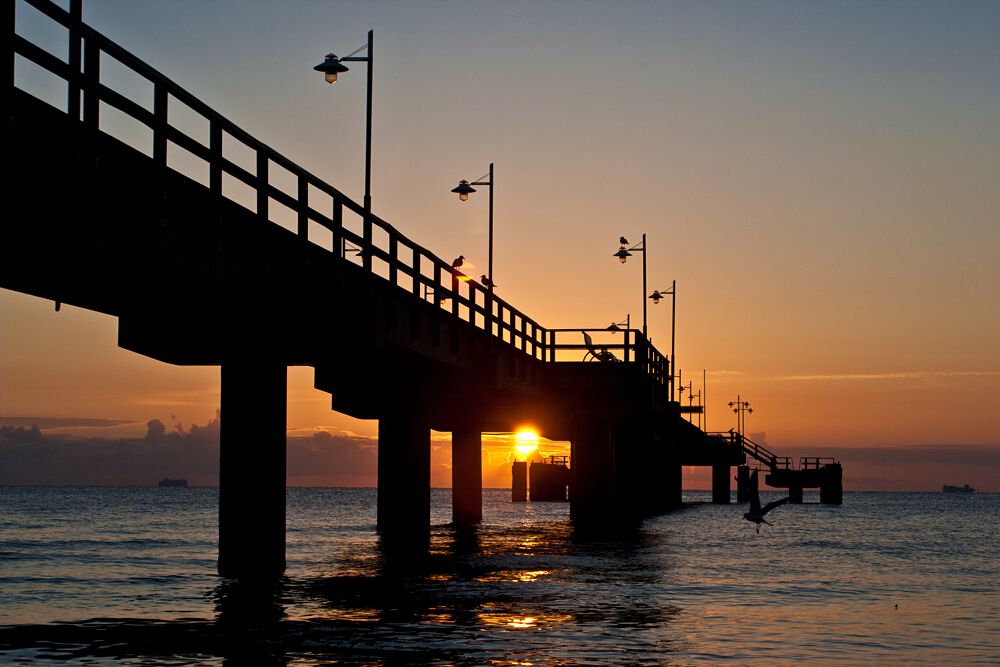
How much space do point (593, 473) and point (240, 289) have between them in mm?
34393

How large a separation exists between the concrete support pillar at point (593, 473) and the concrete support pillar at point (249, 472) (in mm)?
28185

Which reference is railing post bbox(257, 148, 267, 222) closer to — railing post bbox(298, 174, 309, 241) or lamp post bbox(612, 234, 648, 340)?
railing post bbox(298, 174, 309, 241)

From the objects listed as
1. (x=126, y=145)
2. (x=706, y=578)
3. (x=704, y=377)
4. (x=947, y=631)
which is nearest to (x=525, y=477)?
(x=704, y=377)

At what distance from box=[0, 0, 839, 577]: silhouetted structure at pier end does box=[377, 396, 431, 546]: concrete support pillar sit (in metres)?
0.05

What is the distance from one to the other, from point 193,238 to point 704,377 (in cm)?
12013

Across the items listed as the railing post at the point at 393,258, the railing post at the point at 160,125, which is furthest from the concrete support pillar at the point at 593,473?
the railing post at the point at 160,125

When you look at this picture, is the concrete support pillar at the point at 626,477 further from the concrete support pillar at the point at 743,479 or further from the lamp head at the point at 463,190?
the concrete support pillar at the point at 743,479

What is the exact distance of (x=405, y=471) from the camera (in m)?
32.2

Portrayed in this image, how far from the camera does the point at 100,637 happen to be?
59.1ft

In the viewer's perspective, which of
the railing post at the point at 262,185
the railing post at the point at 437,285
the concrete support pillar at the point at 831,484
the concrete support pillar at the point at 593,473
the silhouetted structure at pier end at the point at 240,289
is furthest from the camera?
the concrete support pillar at the point at 831,484

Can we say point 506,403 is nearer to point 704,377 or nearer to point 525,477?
point 525,477

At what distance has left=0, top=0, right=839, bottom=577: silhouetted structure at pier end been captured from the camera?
13.3 m

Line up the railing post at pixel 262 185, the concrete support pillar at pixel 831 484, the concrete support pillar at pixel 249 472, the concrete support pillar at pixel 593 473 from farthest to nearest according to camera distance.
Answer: the concrete support pillar at pixel 831 484 < the concrete support pillar at pixel 593 473 < the concrete support pillar at pixel 249 472 < the railing post at pixel 262 185

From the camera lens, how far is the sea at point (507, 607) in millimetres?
16797
